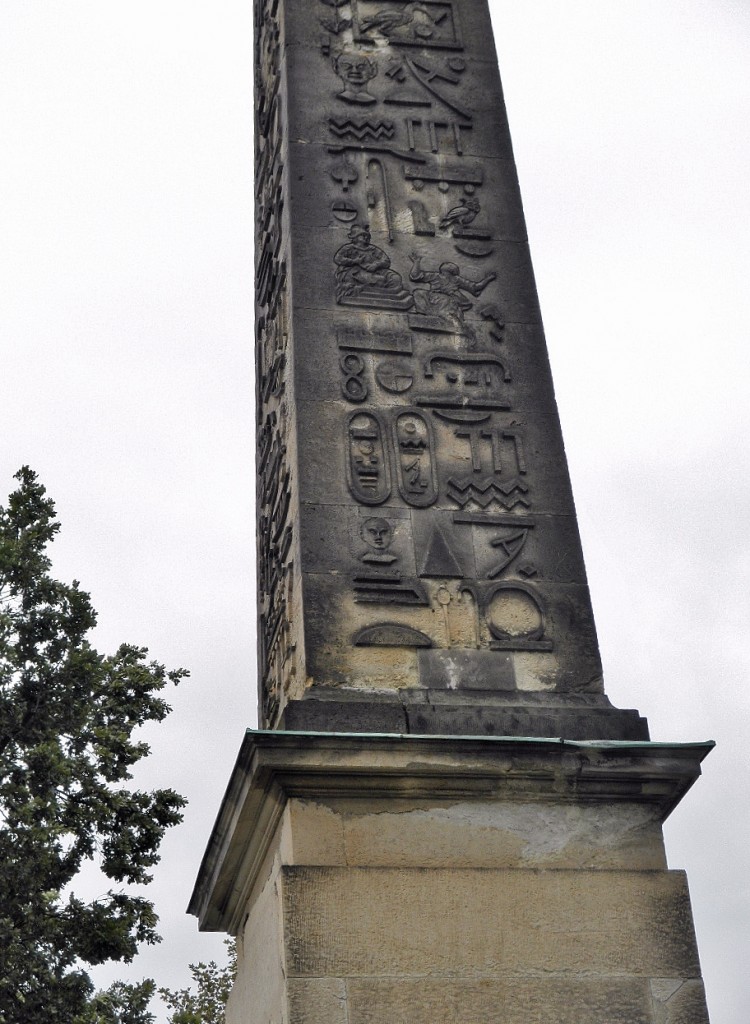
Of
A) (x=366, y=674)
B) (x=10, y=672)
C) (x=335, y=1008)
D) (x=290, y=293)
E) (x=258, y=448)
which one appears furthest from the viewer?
(x=10, y=672)

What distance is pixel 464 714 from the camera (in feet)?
21.6

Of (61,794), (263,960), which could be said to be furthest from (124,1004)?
(263,960)

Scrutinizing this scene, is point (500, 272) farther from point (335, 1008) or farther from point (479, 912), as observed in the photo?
point (335, 1008)

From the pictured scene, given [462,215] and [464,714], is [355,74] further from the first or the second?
[464,714]

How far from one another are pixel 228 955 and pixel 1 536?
646cm

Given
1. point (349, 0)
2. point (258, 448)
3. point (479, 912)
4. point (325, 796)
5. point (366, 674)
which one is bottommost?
point (479, 912)

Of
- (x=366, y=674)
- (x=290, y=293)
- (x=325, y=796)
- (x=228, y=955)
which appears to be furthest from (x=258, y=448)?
(x=228, y=955)

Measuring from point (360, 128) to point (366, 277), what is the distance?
1082 millimetres

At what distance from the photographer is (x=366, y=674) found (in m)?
6.79

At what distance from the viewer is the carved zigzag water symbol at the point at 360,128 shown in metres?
8.52

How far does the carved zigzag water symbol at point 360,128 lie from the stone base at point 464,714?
11.1 feet

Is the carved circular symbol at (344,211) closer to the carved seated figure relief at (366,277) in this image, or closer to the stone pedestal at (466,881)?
the carved seated figure relief at (366,277)

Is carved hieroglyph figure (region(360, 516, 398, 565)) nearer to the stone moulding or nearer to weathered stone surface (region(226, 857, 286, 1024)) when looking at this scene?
the stone moulding

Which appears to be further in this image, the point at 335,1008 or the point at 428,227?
the point at 428,227
